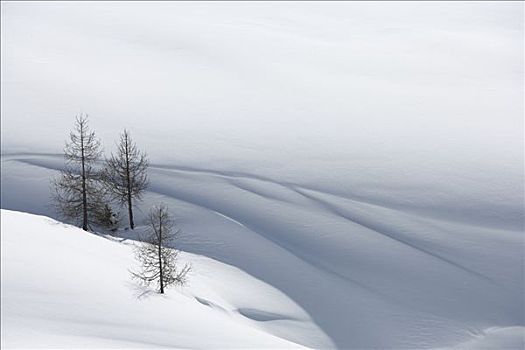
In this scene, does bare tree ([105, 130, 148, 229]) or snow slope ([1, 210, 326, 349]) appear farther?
bare tree ([105, 130, 148, 229])

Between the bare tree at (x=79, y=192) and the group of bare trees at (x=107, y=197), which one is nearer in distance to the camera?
the group of bare trees at (x=107, y=197)

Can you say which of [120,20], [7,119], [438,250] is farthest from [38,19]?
[438,250]

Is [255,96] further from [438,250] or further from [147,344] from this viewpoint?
[147,344]

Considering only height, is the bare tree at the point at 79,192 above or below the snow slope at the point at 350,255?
above

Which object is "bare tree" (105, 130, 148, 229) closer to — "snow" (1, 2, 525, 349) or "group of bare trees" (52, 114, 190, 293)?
"group of bare trees" (52, 114, 190, 293)

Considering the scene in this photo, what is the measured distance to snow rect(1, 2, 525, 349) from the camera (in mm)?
17766

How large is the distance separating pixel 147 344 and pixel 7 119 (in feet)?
60.7

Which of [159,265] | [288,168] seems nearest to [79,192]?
[159,265]

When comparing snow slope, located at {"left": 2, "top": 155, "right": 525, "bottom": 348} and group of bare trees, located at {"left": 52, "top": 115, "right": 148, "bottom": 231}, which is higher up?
group of bare trees, located at {"left": 52, "top": 115, "right": 148, "bottom": 231}

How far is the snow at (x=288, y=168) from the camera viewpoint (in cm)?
1777

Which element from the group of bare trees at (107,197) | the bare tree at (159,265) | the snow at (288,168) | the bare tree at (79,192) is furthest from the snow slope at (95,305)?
the bare tree at (79,192)

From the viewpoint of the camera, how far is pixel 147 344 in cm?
1309

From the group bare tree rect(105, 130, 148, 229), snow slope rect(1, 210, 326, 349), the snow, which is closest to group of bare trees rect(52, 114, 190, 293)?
bare tree rect(105, 130, 148, 229)

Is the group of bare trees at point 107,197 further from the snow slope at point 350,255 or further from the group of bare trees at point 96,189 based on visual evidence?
the snow slope at point 350,255
